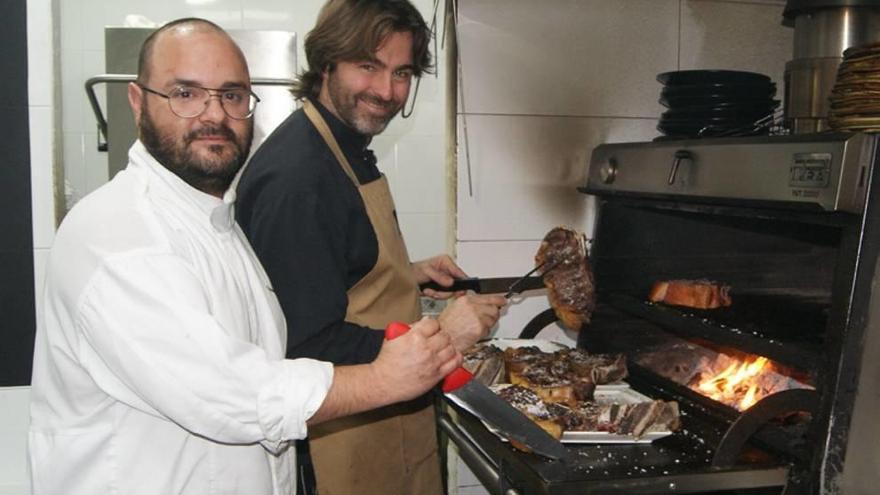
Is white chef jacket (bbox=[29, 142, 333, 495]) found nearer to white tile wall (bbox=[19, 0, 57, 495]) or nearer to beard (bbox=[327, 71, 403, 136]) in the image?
beard (bbox=[327, 71, 403, 136])

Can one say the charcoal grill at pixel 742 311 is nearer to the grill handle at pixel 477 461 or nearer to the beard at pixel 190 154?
the grill handle at pixel 477 461

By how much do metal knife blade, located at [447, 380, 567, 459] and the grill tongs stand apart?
1.73 feet

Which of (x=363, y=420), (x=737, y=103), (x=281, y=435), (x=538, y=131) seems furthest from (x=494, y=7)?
(x=281, y=435)

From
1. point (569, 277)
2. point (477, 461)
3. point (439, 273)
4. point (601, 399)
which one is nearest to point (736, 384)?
point (601, 399)

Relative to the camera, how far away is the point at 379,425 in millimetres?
2207

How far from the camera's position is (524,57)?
2.86m

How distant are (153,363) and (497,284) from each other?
1.48 m

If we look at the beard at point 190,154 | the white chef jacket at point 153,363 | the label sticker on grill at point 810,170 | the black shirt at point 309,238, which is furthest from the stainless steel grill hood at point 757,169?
the beard at point 190,154

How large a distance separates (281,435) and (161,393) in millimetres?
230

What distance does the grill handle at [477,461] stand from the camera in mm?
1913

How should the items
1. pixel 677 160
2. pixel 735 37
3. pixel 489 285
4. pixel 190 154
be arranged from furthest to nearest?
pixel 735 37 < pixel 489 285 < pixel 677 160 < pixel 190 154

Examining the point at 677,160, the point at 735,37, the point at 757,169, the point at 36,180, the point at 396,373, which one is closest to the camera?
the point at 396,373

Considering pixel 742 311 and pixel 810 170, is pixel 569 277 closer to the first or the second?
pixel 742 311

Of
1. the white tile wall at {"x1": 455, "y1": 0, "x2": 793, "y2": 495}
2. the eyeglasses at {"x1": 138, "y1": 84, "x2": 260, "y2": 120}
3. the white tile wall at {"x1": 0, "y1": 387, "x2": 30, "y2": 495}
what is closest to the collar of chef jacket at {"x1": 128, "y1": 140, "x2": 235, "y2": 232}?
the eyeglasses at {"x1": 138, "y1": 84, "x2": 260, "y2": 120}
